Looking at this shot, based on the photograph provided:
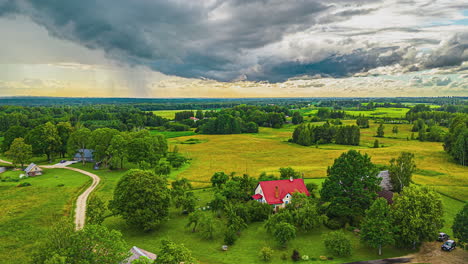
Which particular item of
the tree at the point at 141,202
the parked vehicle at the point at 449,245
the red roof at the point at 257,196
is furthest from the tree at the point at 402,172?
the tree at the point at 141,202

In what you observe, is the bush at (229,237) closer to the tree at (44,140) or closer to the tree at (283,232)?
the tree at (283,232)

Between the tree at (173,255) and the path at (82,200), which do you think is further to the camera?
the path at (82,200)

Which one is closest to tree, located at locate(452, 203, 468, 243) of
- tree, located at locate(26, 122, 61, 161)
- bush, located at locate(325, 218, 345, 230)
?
bush, located at locate(325, 218, 345, 230)

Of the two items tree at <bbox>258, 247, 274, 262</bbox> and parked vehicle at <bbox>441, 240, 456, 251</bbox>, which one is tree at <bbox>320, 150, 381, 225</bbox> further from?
tree at <bbox>258, 247, 274, 262</bbox>

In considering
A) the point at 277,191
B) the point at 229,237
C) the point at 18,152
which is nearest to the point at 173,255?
the point at 229,237

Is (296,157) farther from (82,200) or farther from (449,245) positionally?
(82,200)
